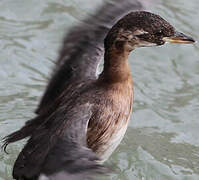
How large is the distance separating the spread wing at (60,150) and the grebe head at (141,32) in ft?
2.35

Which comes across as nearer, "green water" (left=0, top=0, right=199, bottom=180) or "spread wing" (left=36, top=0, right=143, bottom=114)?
"spread wing" (left=36, top=0, right=143, bottom=114)

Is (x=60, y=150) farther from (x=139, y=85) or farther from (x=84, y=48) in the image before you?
(x=139, y=85)

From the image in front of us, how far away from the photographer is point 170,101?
8.70m

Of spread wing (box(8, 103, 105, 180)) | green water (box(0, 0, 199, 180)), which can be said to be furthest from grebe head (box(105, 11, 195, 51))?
green water (box(0, 0, 199, 180))

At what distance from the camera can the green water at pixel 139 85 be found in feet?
25.2

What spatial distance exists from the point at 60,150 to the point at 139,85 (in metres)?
3.53

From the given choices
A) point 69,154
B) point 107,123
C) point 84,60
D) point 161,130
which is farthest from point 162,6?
point 69,154

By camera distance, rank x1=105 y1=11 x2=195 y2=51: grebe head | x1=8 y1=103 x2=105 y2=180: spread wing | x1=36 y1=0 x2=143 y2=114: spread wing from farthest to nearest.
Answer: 1. x1=36 y1=0 x2=143 y2=114: spread wing
2. x1=105 y1=11 x2=195 y2=51: grebe head
3. x1=8 y1=103 x2=105 y2=180: spread wing

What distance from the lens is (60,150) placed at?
18.2 feet

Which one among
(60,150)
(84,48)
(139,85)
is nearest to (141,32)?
(84,48)

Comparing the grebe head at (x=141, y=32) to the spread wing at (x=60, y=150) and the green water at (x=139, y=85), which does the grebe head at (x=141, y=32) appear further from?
the green water at (x=139, y=85)

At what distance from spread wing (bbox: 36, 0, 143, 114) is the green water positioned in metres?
0.88

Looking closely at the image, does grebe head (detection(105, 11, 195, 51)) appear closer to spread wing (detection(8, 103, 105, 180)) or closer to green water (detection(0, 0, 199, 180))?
spread wing (detection(8, 103, 105, 180))

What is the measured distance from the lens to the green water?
769 centimetres
